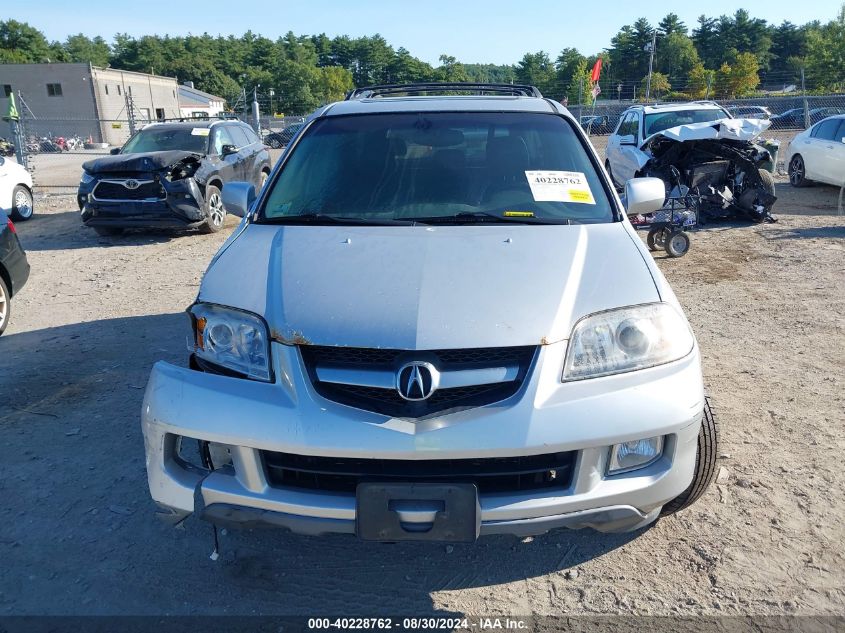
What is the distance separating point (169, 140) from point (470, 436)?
998 cm

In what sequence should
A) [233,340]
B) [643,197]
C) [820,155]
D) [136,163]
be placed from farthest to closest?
[820,155] < [136,163] < [643,197] < [233,340]

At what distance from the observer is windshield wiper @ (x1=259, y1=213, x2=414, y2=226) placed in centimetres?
311

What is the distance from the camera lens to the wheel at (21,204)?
1160 centimetres

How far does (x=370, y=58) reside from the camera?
112 m

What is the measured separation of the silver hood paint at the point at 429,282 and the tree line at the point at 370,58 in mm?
74974

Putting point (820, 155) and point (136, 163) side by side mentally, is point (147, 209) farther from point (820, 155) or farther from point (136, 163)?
point (820, 155)

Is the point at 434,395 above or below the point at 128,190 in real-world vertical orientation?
above

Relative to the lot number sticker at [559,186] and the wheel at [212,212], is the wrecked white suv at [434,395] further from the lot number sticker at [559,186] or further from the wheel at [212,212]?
the wheel at [212,212]

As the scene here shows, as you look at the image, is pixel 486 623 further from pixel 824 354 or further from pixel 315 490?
pixel 824 354

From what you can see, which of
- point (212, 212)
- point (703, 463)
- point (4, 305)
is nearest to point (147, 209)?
point (212, 212)

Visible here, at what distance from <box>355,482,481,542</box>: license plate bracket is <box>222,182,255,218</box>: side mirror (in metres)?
2.13

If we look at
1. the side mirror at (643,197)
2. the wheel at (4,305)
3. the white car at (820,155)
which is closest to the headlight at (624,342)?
the side mirror at (643,197)

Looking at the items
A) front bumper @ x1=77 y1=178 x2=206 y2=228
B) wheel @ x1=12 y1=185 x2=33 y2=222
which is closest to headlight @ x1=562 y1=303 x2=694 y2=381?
front bumper @ x1=77 y1=178 x2=206 y2=228

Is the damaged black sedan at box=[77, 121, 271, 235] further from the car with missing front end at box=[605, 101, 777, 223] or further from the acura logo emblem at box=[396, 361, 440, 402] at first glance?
the acura logo emblem at box=[396, 361, 440, 402]
